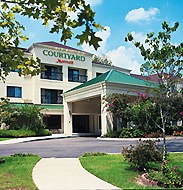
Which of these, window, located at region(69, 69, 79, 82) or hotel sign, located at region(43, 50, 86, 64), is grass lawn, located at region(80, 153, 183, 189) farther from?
window, located at region(69, 69, 79, 82)

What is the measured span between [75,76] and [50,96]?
5298 mm

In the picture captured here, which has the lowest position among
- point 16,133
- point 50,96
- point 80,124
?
point 16,133

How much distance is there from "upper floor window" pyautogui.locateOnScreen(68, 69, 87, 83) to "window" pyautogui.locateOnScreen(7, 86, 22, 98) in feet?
26.1

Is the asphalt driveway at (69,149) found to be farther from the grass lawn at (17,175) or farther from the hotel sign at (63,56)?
the hotel sign at (63,56)

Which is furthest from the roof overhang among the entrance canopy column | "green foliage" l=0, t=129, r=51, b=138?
"green foliage" l=0, t=129, r=51, b=138

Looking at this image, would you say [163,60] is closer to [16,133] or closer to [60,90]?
[16,133]

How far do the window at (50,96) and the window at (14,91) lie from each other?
3285mm

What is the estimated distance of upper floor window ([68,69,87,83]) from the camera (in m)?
41.4

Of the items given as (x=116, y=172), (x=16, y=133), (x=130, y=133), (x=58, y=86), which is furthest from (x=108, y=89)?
(x=116, y=172)

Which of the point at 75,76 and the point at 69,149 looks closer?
the point at 69,149

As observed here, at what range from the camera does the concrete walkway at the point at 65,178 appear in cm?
701

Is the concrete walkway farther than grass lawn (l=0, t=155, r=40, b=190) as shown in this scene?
No

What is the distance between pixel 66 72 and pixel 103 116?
16.5 meters

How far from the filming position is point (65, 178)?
8.10 meters
